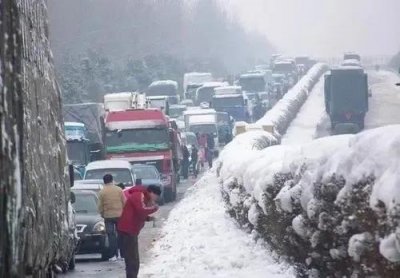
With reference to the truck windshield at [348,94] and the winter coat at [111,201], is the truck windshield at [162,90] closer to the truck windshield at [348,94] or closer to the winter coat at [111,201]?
the truck windshield at [348,94]

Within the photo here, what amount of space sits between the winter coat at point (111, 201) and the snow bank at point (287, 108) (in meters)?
29.4

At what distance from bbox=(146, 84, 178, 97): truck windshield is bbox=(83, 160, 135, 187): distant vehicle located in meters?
42.8

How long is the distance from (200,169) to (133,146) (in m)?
14.9

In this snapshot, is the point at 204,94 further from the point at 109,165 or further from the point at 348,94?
the point at 109,165

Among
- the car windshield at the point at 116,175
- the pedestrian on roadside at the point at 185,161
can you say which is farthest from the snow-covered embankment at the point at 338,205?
the pedestrian on roadside at the point at 185,161

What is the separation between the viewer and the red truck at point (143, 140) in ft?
123

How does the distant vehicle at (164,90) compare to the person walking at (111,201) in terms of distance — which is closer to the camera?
the person walking at (111,201)

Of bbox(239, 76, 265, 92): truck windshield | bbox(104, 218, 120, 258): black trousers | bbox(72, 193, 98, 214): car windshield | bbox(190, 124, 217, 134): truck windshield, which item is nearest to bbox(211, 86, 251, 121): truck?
bbox(190, 124, 217, 134): truck windshield

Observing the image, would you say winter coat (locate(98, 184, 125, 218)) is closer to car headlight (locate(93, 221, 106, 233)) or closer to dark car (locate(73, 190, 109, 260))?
dark car (locate(73, 190, 109, 260))

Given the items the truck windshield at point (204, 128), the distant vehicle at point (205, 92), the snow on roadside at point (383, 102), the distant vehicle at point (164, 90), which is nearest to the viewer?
the truck windshield at point (204, 128)

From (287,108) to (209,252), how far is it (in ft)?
162

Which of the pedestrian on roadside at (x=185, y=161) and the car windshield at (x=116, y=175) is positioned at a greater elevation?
the car windshield at (x=116, y=175)

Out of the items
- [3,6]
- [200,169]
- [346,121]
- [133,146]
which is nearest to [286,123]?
[346,121]

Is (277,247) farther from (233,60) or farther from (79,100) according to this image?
(233,60)
